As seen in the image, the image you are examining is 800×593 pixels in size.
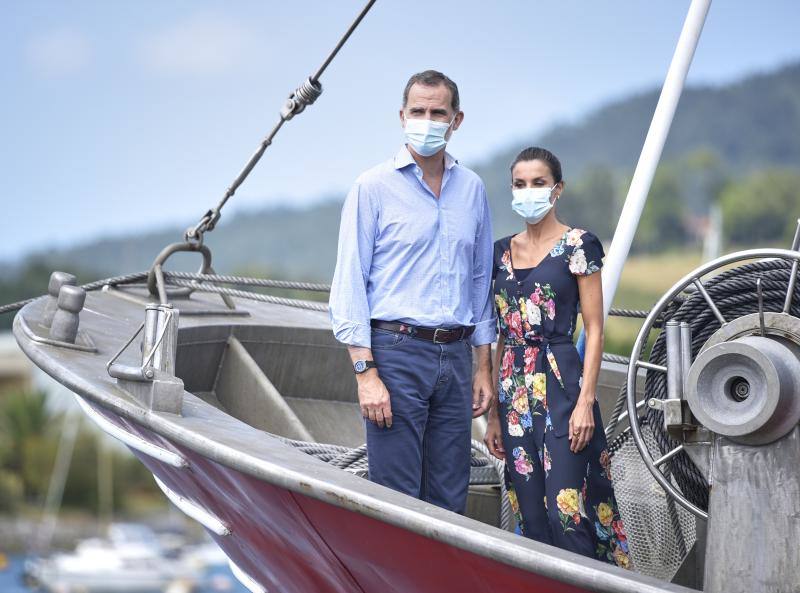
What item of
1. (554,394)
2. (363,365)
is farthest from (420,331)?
(554,394)

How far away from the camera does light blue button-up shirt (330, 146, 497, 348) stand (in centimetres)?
396

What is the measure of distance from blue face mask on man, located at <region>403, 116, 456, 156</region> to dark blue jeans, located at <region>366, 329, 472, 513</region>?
556mm

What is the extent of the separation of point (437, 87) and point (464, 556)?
1.50 meters

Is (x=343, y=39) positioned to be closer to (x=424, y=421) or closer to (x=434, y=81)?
(x=434, y=81)

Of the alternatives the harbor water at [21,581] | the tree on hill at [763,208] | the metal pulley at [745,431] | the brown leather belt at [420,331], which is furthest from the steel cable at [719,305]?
the tree on hill at [763,208]

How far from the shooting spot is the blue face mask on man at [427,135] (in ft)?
13.2

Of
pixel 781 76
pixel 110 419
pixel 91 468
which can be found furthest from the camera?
pixel 781 76

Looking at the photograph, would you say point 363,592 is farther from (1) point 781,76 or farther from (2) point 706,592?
(1) point 781,76

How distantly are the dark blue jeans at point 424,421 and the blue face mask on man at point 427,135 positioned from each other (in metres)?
0.56

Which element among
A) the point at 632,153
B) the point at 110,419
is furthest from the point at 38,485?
the point at 632,153

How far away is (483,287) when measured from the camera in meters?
4.21

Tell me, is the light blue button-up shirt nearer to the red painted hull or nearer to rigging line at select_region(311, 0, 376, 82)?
the red painted hull

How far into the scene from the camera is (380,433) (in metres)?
3.97

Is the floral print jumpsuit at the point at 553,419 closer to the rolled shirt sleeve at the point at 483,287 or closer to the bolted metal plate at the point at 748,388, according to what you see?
the rolled shirt sleeve at the point at 483,287
